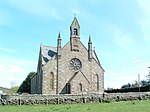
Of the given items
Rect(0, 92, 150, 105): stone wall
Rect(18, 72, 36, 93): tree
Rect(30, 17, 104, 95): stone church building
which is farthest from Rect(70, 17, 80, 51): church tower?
Rect(18, 72, 36, 93): tree

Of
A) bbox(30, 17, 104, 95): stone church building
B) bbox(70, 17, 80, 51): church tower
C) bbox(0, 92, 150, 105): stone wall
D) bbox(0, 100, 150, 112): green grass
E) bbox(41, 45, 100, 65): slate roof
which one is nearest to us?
bbox(0, 100, 150, 112): green grass

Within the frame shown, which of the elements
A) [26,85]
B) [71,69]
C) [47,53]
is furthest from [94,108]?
[26,85]

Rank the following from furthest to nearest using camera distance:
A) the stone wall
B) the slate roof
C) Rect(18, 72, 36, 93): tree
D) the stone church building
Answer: Rect(18, 72, 36, 93): tree
the slate roof
the stone church building
the stone wall

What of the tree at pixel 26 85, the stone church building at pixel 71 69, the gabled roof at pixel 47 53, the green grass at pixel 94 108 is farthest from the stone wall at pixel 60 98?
the tree at pixel 26 85

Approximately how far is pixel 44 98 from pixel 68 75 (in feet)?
67.0

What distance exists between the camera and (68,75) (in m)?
54.1

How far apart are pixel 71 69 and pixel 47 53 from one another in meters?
6.64

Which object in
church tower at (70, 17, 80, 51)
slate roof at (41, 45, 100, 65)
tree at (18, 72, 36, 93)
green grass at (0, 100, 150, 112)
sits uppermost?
church tower at (70, 17, 80, 51)

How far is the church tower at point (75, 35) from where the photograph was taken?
2224 inches

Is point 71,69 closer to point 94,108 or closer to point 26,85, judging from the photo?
point 94,108

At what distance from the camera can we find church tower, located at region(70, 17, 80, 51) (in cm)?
5650

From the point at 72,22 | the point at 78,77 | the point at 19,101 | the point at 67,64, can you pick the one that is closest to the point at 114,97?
the point at 19,101

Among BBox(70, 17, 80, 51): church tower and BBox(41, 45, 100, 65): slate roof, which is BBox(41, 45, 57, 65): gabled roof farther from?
BBox(70, 17, 80, 51): church tower

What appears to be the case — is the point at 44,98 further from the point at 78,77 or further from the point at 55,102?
the point at 78,77
